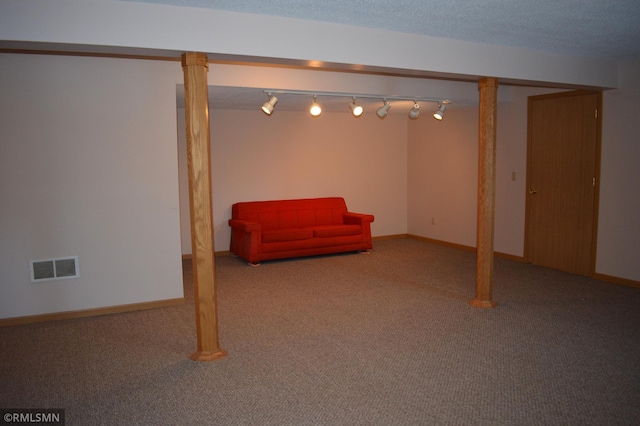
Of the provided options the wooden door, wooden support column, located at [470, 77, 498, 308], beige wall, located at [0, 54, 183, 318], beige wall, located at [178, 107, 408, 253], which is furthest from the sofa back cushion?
wooden support column, located at [470, 77, 498, 308]

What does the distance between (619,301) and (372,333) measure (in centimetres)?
267

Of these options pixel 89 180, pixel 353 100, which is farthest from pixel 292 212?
pixel 89 180

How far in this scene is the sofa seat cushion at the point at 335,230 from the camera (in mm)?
7250

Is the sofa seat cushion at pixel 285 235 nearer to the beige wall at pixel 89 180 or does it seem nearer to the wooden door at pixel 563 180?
the beige wall at pixel 89 180

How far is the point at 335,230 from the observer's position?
7352 mm

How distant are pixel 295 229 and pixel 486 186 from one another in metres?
3.12

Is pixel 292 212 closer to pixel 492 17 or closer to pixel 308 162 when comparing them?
pixel 308 162

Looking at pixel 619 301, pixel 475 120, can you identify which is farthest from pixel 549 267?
pixel 475 120

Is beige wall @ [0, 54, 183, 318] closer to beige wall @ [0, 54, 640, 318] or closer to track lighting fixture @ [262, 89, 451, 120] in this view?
beige wall @ [0, 54, 640, 318]

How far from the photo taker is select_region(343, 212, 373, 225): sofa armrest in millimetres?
7608

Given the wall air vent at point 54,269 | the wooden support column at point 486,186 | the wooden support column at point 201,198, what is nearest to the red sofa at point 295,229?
the wall air vent at point 54,269

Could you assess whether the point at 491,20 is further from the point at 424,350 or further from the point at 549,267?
the point at 549,267

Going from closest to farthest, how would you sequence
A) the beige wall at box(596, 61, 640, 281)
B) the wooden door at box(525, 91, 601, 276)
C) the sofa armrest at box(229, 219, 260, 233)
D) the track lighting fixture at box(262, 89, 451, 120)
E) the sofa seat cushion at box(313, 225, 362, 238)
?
the track lighting fixture at box(262, 89, 451, 120), the beige wall at box(596, 61, 640, 281), the wooden door at box(525, 91, 601, 276), the sofa armrest at box(229, 219, 260, 233), the sofa seat cushion at box(313, 225, 362, 238)

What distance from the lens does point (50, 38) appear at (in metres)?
3.18
